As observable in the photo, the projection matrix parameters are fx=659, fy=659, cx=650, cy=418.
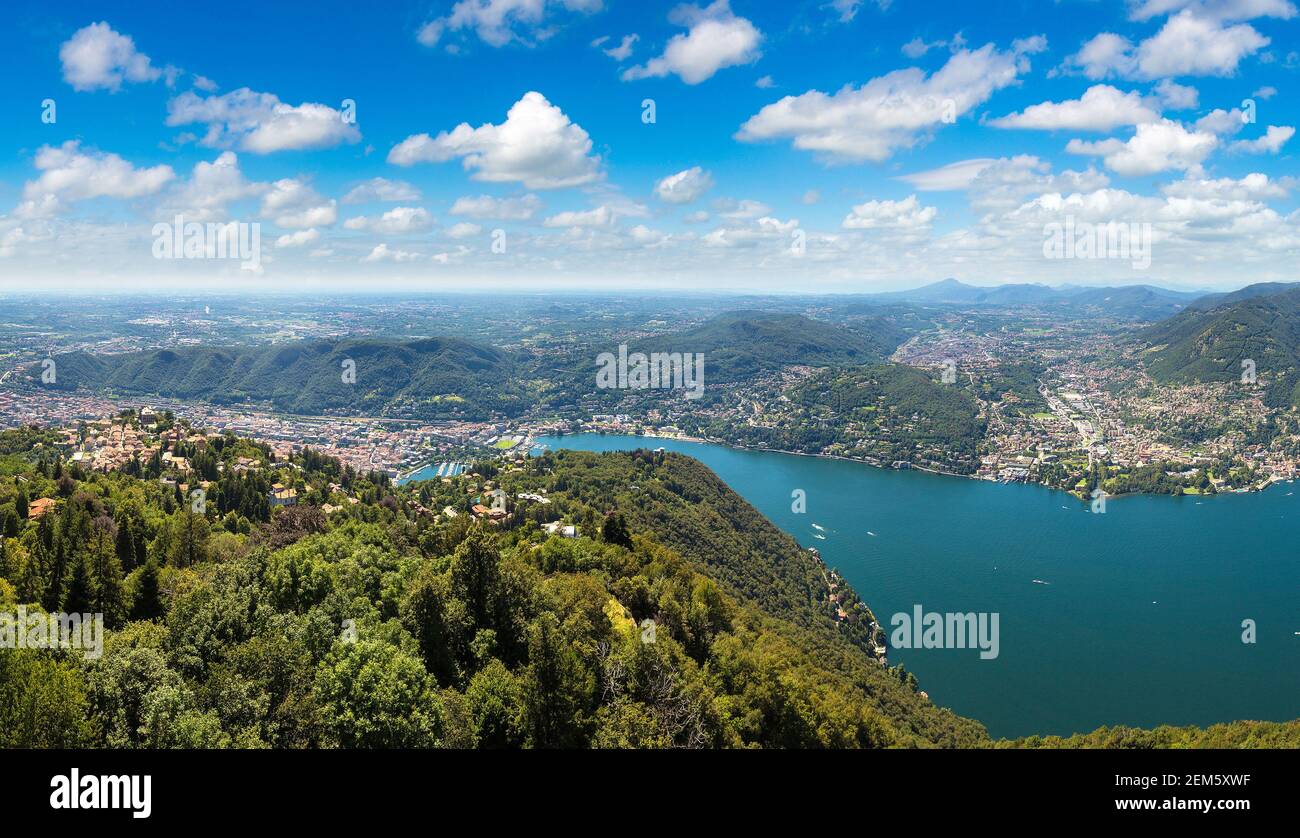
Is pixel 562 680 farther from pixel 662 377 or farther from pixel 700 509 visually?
pixel 662 377

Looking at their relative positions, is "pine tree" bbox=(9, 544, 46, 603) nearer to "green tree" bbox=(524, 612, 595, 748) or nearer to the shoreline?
"green tree" bbox=(524, 612, 595, 748)

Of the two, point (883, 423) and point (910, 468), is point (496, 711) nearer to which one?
point (910, 468)

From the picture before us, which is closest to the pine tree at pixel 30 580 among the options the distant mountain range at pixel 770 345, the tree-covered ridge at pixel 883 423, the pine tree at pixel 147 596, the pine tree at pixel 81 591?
the pine tree at pixel 81 591

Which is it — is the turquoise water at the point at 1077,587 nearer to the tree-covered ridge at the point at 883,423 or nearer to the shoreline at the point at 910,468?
the shoreline at the point at 910,468

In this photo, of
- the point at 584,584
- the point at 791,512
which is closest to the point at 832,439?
the point at 791,512

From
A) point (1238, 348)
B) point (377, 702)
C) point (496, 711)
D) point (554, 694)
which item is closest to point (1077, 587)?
point (554, 694)
